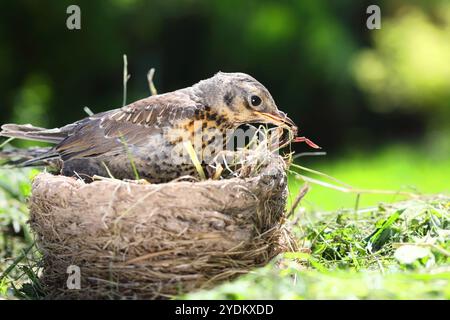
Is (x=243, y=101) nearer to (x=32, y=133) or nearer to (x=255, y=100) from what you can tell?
(x=255, y=100)

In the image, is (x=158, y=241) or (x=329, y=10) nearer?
(x=158, y=241)

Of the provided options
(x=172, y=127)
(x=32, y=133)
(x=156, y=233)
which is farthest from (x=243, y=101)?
(x=32, y=133)

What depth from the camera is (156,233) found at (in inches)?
90.9

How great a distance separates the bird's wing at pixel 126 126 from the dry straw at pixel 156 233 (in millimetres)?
372

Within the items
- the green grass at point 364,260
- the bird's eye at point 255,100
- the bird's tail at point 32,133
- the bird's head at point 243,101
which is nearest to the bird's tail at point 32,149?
the bird's tail at point 32,133

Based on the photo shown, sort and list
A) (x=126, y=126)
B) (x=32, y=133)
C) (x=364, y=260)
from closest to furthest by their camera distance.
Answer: (x=364, y=260), (x=126, y=126), (x=32, y=133)

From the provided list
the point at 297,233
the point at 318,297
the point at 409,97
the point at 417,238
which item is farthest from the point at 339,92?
the point at 318,297

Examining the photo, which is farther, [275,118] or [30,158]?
[30,158]

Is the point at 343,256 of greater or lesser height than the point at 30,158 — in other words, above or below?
below

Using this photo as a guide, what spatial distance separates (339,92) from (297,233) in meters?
5.23

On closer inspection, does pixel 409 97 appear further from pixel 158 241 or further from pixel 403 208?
pixel 158 241

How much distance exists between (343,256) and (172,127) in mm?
773

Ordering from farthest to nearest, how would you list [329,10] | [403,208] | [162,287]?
1. [329,10]
2. [403,208]
3. [162,287]
